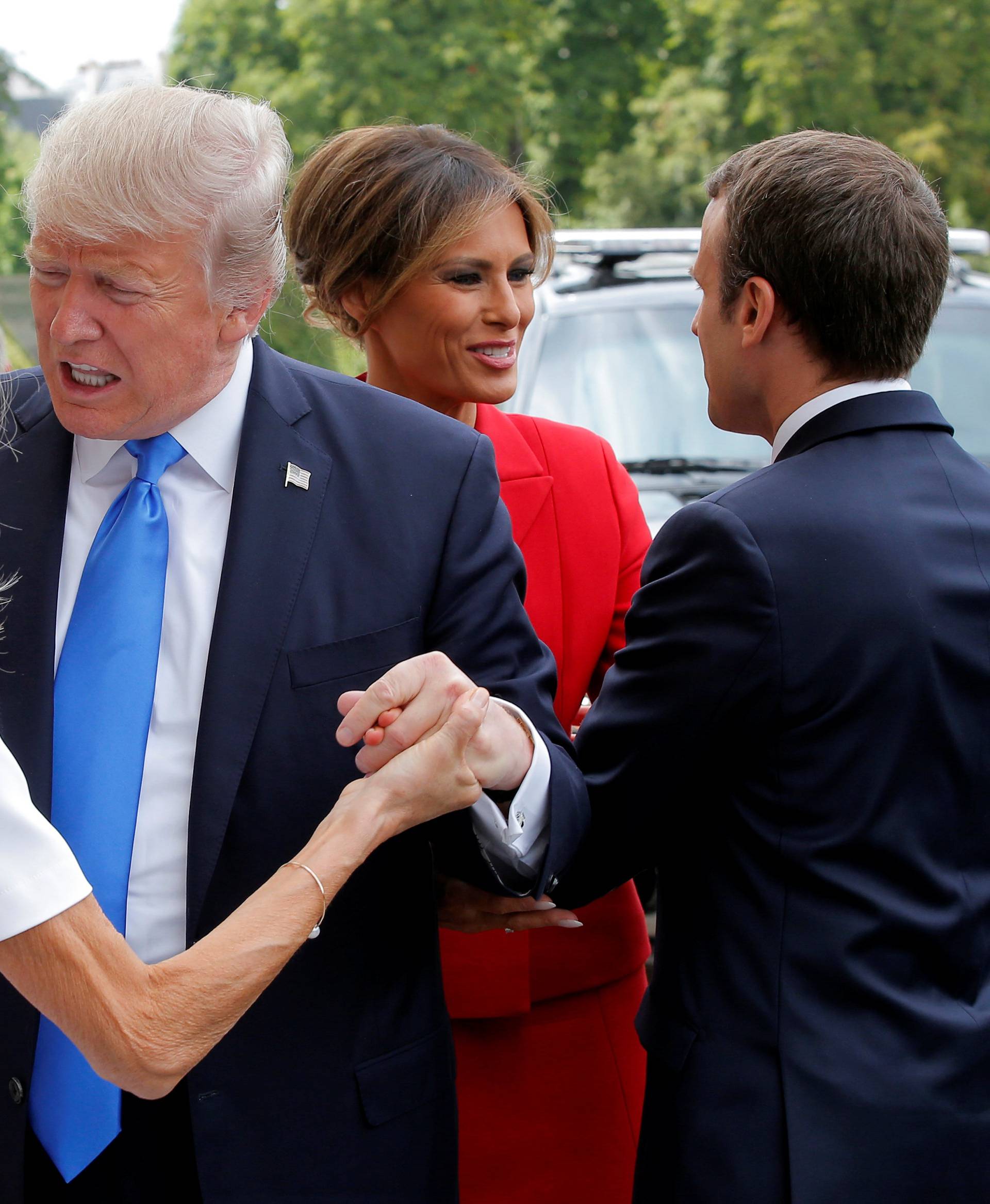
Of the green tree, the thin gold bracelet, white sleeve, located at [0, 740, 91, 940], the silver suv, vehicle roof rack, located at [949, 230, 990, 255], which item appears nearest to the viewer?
white sleeve, located at [0, 740, 91, 940]

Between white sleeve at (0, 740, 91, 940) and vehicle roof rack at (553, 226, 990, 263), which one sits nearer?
white sleeve at (0, 740, 91, 940)

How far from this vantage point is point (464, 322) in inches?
98.3

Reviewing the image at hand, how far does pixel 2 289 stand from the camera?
7.05 m

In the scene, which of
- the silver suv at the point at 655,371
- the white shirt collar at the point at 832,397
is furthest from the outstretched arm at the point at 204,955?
the silver suv at the point at 655,371

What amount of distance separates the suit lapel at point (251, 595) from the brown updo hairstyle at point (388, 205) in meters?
0.60

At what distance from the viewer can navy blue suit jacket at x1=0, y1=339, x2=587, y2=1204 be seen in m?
1.80

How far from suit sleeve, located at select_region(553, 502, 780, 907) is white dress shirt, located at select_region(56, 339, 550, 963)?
0.33ft

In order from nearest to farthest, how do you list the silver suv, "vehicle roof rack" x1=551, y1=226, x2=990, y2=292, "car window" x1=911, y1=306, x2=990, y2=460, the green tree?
the silver suv → "car window" x1=911, y1=306, x2=990, y2=460 → "vehicle roof rack" x1=551, y1=226, x2=990, y2=292 → the green tree

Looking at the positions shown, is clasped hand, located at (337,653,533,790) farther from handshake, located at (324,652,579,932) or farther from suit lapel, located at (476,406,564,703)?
suit lapel, located at (476,406,564,703)

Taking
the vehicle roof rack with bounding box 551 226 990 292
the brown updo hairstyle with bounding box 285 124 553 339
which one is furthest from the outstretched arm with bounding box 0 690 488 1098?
the vehicle roof rack with bounding box 551 226 990 292

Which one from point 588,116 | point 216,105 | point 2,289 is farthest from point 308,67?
point 216,105

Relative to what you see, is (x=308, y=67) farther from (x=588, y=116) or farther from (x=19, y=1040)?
(x=19, y=1040)

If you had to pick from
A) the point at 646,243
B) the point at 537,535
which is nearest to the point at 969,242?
the point at 646,243

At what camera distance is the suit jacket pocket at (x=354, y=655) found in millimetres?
1830
